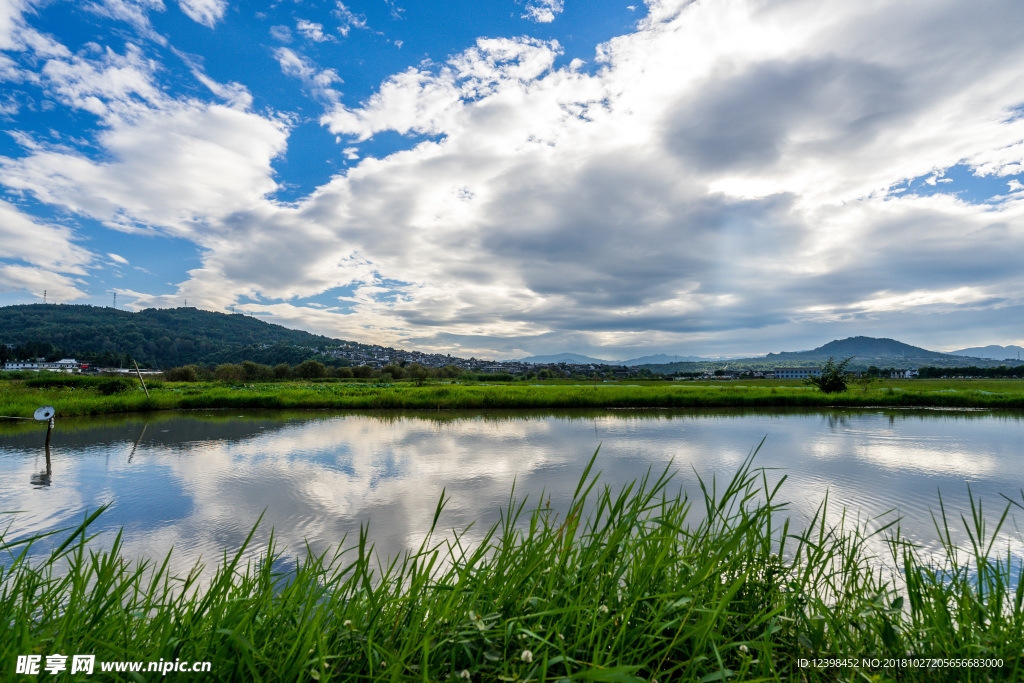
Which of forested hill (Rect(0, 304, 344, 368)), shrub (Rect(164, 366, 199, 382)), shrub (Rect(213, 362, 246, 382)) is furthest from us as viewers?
forested hill (Rect(0, 304, 344, 368))

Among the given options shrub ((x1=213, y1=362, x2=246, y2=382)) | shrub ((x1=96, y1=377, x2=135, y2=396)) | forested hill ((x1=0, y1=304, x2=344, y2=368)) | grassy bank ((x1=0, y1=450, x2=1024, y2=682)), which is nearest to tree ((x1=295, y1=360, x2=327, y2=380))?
shrub ((x1=213, y1=362, x2=246, y2=382))

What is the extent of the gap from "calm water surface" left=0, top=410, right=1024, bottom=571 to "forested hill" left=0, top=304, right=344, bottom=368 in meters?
50.4

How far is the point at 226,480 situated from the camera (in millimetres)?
6727

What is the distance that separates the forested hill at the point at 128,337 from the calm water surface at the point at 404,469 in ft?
165

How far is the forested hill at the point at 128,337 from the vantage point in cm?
5491

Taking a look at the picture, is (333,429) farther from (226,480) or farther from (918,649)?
(918,649)

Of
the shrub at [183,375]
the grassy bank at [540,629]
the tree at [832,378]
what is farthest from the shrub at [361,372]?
the grassy bank at [540,629]

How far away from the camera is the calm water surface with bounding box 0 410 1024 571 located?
193 inches

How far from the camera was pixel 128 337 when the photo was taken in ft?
194

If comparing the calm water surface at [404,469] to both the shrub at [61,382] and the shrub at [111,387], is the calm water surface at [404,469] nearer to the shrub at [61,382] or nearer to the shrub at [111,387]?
the shrub at [111,387]

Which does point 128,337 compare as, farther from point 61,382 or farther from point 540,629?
point 540,629

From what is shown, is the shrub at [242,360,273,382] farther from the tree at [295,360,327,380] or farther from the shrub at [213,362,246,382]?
the tree at [295,360,327,380]

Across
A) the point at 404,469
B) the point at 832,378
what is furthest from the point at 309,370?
the point at 832,378

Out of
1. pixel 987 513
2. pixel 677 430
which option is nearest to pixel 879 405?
pixel 677 430
